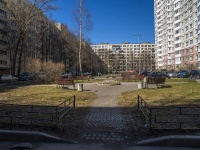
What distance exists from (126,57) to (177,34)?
8223 centimetres

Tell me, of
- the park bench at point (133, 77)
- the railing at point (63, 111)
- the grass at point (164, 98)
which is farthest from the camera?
the park bench at point (133, 77)

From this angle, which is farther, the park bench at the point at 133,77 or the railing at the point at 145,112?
the park bench at the point at 133,77

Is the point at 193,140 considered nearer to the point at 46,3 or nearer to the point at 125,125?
the point at 125,125

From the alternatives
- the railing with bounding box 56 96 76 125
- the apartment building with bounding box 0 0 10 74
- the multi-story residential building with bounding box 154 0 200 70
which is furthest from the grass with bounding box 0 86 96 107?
the multi-story residential building with bounding box 154 0 200 70

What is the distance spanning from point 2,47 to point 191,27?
185 feet

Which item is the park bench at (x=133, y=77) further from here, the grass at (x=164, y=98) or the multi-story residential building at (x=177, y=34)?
the multi-story residential building at (x=177, y=34)

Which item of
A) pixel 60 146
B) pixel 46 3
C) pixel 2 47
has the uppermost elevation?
pixel 46 3

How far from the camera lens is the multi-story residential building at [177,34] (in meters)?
64.0

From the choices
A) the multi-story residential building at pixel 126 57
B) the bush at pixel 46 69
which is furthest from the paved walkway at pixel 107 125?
the multi-story residential building at pixel 126 57

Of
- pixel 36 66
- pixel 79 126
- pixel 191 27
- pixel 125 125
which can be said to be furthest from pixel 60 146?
pixel 191 27

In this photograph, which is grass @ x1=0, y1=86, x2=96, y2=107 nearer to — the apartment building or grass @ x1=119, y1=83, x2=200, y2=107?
grass @ x1=119, y1=83, x2=200, y2=107

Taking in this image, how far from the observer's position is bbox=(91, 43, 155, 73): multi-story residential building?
388 feet

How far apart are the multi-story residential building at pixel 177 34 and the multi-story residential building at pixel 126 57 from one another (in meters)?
12.2

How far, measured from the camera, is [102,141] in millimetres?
5605
